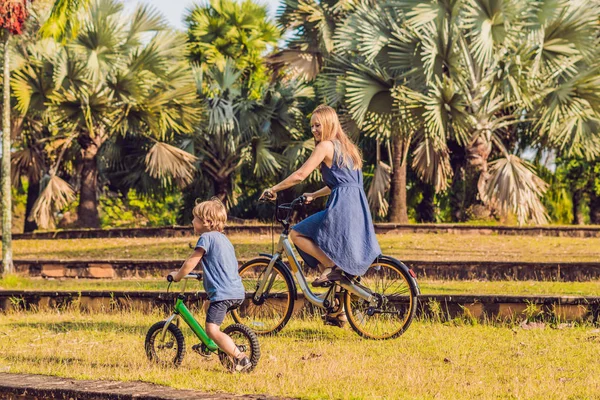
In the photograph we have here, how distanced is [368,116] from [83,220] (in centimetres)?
869

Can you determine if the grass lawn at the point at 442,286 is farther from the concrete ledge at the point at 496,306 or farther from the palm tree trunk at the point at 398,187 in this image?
the palm tree trunk at the point at 398,187

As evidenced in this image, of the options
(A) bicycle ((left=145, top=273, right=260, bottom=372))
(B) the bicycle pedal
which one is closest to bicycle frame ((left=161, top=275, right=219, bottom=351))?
(A) bicycle ((left=145, top=273, right=260, bottom=372))

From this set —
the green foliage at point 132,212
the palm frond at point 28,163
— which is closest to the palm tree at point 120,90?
the palm frond at point 28,163

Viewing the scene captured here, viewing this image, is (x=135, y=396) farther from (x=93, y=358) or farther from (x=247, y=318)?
(x=247, y=318)

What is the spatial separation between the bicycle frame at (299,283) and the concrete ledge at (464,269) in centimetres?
560

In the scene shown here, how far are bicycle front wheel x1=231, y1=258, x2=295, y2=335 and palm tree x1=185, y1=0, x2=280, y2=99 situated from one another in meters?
26.7

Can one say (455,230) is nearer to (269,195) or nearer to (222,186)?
(222,186)

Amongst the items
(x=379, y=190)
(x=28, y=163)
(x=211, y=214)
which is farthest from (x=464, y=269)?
(x=28, y=163)

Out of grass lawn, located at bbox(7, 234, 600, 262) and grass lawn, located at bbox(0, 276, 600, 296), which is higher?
grass lawn, located at bbox(7, 234, 600, 262)

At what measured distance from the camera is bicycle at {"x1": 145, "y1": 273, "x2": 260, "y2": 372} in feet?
20.9

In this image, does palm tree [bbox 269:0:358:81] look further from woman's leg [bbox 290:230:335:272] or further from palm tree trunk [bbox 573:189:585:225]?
woman's leg [bbox 290:230:335:272]

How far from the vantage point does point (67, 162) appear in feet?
90.9

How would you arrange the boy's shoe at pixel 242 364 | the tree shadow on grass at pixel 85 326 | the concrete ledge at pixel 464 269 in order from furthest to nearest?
the concrete ledge at pixel 464 269 < the tree shadow on grass at pixel 85 326 < the boy's shoe at pixel 242 364

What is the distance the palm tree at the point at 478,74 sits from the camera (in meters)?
20.6
